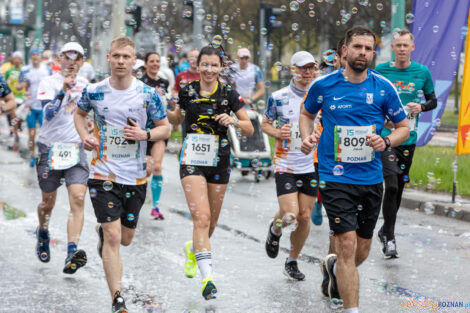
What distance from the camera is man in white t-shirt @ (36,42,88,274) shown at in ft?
22.5

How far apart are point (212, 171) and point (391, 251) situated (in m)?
2.14

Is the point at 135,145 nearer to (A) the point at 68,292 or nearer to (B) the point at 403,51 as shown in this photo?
(A) the point at 68,292

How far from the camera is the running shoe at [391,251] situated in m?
7.27

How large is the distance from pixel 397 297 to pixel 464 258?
68.1 inches

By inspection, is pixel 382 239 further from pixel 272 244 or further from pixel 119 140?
pixel 119 140

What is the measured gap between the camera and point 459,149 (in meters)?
9.84

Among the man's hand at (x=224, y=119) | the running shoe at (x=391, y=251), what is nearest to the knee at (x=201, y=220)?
the man's hand at (x=224, y=119)

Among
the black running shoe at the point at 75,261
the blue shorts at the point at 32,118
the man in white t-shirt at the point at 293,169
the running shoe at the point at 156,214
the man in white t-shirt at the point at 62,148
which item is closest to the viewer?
the black running shoe at the point at 75,261

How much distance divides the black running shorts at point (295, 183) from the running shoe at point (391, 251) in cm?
118

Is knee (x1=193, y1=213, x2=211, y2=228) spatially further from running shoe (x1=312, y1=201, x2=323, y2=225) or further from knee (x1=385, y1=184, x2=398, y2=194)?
running shoe (x1=312, y1=201, x2=323, y2=225)

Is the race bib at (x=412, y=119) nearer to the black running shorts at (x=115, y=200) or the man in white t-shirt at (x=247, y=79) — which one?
the black running shorts at (x=115, y=200)

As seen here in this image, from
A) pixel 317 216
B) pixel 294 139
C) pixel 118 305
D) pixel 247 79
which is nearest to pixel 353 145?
pixel 294 139

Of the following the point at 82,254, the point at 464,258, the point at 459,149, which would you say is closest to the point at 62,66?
the point at 82,254

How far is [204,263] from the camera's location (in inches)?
227
